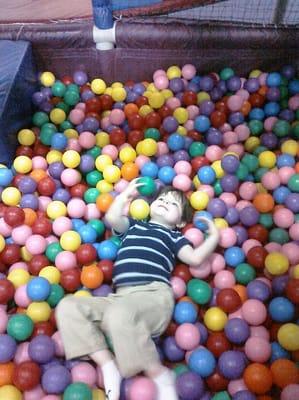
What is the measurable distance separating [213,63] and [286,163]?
0.80 metres

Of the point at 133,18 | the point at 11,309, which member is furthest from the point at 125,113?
the point at 11,309

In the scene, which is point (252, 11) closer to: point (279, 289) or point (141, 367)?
point (279, 289)

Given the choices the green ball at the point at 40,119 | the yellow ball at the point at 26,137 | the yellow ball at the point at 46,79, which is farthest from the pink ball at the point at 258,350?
the yellow ball at the point at 46,79

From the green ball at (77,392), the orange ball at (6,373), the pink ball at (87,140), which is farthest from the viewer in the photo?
the pink ball at (87,140)

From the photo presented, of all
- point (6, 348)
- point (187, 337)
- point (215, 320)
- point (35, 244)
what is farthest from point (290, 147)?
point (6, 348)

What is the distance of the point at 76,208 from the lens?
5.81ft

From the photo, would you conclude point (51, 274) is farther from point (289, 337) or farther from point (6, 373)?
point (289, 337)

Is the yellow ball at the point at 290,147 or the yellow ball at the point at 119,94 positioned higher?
the yellow ball at the point at 119,94

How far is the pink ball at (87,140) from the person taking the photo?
203 cm

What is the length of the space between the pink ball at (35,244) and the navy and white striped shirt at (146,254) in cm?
30

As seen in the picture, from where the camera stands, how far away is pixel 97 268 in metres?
1.51

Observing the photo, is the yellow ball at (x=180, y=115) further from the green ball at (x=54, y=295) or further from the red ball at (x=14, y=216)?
the green ball at (x=54, y=295)

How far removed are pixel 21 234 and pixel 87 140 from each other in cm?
58

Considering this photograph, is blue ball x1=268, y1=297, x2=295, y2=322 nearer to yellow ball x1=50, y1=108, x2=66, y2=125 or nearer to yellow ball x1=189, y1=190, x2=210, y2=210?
yellow ball x1=189, y1=190, x2=210, y2=210
